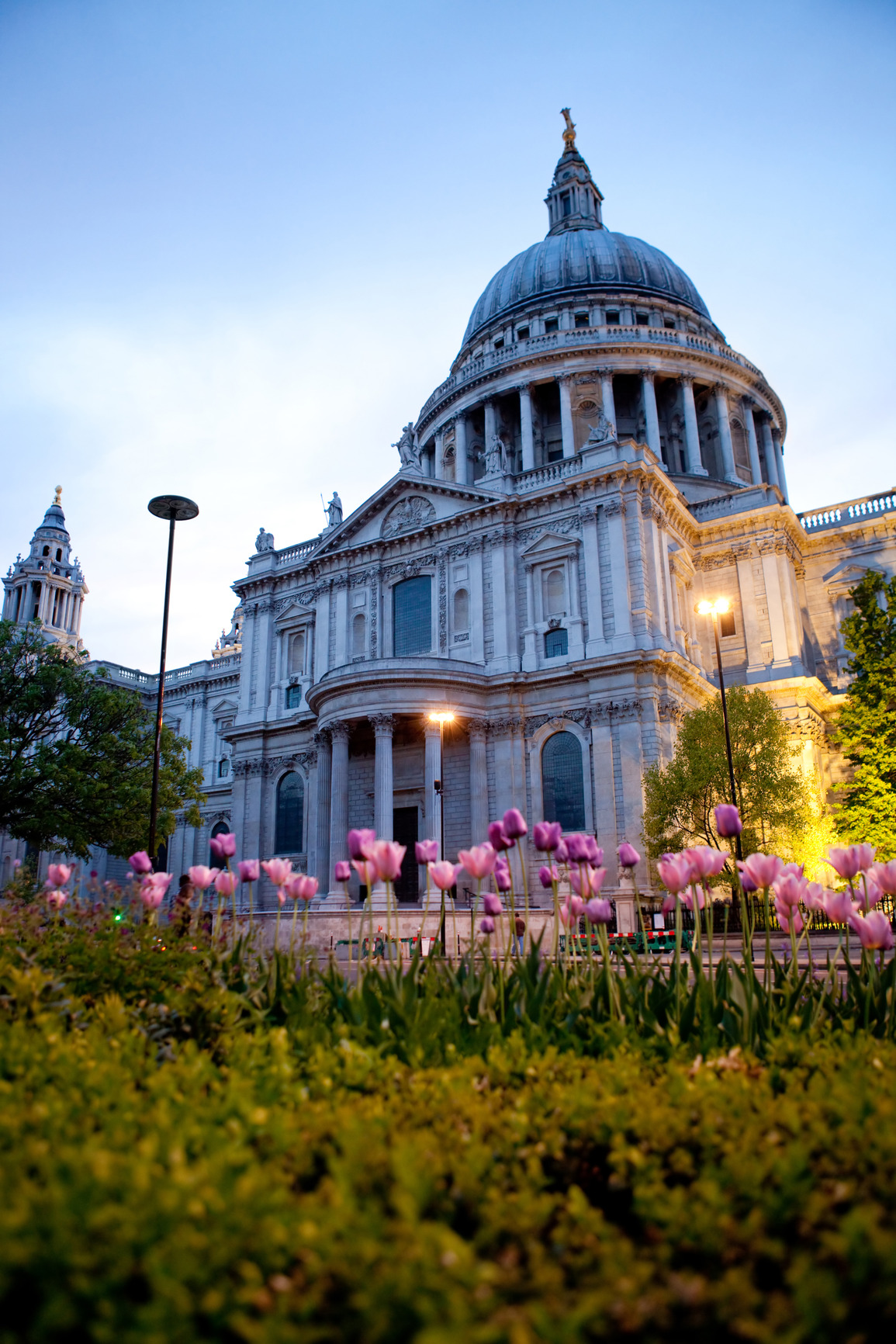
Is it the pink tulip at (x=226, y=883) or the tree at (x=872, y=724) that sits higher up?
the tree at (x=872, y=724)

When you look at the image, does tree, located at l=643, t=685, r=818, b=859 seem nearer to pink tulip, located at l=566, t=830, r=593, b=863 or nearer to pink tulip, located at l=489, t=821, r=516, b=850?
pink tulip, located at l=566, t=830, r=593, b=863

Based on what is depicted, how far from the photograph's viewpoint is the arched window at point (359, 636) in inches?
1706

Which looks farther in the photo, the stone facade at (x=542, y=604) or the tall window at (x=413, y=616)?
the tall window at (x=413, y=616)

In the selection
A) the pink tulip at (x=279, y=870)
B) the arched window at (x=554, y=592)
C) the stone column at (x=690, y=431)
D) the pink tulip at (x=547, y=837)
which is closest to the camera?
the pink tulip at (x=547, y=837)

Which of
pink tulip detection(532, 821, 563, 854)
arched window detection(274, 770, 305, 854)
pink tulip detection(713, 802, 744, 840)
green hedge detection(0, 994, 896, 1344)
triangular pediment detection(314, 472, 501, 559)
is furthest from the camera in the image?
arched window detection(274, 770, 305, 854)

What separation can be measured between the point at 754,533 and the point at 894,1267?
43928mm

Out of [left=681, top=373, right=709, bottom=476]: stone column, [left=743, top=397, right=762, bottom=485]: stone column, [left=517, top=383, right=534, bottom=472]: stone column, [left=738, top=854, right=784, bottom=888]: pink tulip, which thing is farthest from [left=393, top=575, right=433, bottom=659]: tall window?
[left=738, top=854, right=784, bottom=888]: pink tulip

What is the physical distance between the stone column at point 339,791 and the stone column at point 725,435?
30930 millimetres

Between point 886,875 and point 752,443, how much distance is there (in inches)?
2219

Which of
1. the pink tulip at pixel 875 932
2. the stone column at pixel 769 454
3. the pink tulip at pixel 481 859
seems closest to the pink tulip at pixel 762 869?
the pink tulip at pixel 875 932

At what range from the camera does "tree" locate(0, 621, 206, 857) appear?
108 ft

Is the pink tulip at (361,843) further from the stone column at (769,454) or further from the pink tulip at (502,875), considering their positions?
the stone column at (769,454)

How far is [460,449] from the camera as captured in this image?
5794 cm

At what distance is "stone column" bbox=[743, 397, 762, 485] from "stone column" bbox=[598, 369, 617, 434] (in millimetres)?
10110
